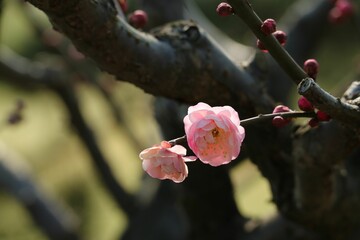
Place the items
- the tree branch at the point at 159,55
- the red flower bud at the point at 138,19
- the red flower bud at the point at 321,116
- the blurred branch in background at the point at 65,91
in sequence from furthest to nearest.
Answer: the blurred branch in background at the point at 65,91 → the red flower bud at the point at 138,19 → the tree branch at the point at 159,55 → the red flower bud at the point at 321,116

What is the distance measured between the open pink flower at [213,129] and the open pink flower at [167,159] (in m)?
0.03

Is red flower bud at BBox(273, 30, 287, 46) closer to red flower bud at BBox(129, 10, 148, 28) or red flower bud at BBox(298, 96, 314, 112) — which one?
red flower bud at BBox(298, 96, 314, 112)

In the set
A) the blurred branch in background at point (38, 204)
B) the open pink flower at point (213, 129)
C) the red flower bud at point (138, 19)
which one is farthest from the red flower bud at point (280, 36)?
the blurred branch in background at point (38, 204)

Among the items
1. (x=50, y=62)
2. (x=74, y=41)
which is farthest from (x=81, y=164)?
(x=74, y=41)

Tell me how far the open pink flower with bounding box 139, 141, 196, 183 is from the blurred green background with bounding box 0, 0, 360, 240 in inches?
68.4

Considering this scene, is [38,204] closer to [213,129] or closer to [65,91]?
[65,91]

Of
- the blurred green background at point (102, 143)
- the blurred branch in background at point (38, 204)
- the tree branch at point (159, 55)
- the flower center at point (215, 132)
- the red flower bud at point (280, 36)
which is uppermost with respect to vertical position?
the red flower bud at point (280, 36)

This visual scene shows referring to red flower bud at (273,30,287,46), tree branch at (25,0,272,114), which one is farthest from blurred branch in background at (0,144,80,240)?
red flower bud at (273,30,287,46)

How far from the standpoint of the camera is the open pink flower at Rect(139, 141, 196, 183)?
2.82ft

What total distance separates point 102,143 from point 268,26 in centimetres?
226

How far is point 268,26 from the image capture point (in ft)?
2.92

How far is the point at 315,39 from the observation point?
2.32 meters

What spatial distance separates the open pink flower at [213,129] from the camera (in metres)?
0.83

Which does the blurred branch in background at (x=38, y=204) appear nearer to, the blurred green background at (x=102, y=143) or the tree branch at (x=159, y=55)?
the blurred green background at (x=102, y=143)
